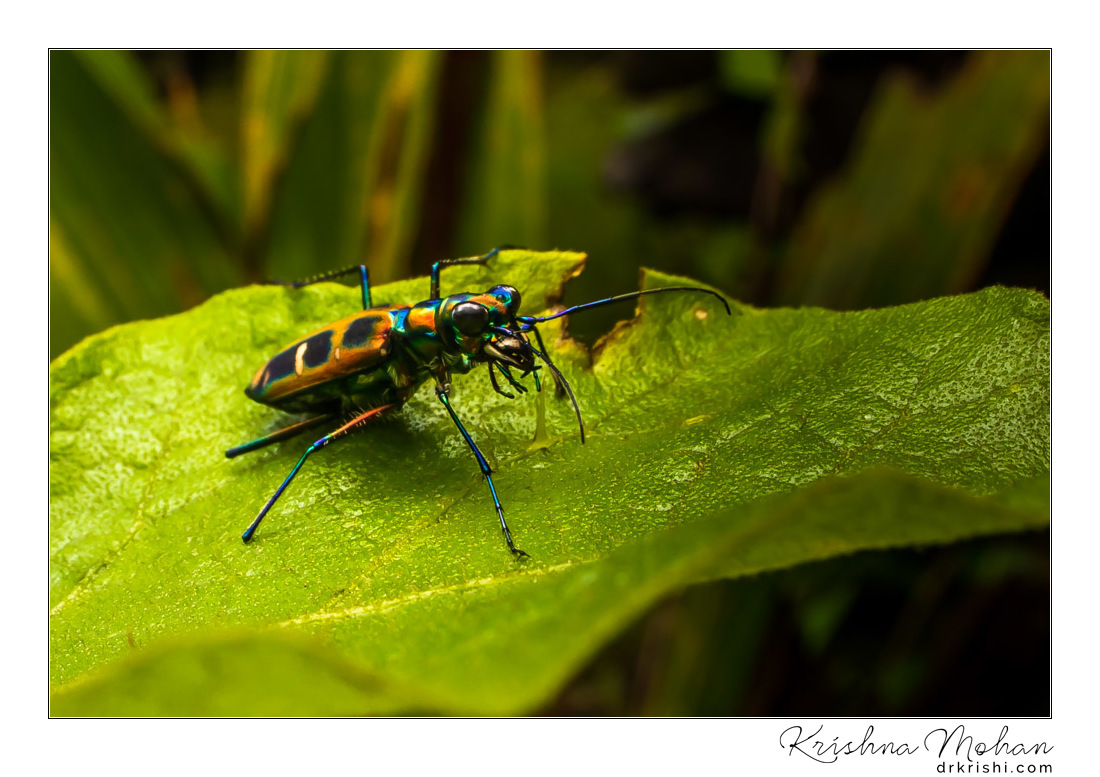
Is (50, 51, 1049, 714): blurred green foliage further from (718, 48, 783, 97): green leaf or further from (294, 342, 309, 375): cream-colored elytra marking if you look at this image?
(294, 342, 309, 375): cream-colored elytra marking

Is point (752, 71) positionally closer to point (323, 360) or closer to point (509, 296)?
point (509, 296)

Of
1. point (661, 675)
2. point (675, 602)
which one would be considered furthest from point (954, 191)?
point (661, 675)

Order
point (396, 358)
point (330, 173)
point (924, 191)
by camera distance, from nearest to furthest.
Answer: point (396, 358)
point (924, 191)
point (330, 173)

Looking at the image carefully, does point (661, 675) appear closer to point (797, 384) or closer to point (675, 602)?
point (675, 602)

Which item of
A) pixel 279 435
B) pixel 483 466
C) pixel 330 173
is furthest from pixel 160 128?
pixel 483 466

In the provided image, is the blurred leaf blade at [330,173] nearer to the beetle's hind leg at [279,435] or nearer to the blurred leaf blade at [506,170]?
the blurred leaf blade at [506,170]

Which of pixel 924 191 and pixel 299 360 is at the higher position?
pixel 924 191

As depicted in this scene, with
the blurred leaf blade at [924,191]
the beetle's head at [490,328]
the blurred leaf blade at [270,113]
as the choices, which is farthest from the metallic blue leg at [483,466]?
the blurred leaf blade at [924,191]

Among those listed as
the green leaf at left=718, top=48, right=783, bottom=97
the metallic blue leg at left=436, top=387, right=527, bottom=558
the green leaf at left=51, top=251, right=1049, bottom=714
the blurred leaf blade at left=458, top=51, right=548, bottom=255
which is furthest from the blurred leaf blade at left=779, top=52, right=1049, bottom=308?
the metallic blue leg at left=436, top=387, right=527, bottom=558
